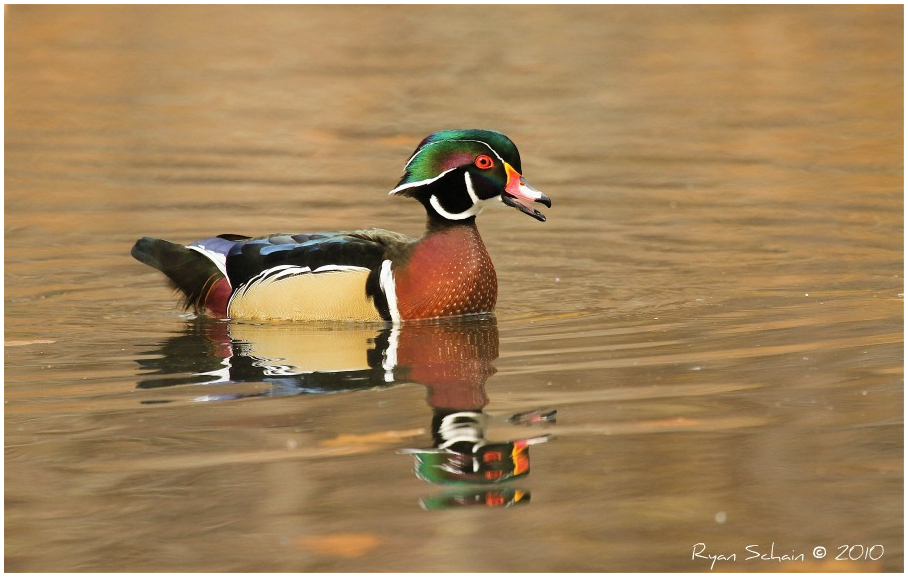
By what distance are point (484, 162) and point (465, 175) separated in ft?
0.49

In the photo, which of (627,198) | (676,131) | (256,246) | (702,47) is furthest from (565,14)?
(256,246)

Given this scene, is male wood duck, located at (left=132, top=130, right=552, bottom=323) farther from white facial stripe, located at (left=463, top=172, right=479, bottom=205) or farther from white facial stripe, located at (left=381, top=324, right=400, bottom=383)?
white facial stripe, located at (left=381, top=324, right=400, bottom=383)

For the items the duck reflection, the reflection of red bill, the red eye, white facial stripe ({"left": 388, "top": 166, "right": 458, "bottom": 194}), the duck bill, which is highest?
the red eye

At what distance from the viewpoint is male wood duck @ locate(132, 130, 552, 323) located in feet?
Result: 30.9

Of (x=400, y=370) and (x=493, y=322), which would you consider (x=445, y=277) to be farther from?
(x=400, y=370)

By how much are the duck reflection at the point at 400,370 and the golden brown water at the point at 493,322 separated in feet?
0.12

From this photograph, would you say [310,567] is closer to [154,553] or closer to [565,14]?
[154,553]

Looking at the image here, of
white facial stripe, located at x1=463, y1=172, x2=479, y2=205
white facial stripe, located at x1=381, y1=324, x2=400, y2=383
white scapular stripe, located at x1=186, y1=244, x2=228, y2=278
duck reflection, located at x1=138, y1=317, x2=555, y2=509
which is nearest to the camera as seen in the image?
duck reflection, located at x1=138, y1=317, x2=555, y2=509

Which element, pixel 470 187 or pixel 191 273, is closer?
pixel 470 187

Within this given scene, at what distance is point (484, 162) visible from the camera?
9445mm

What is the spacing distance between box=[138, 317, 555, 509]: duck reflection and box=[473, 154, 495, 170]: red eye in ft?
3.06

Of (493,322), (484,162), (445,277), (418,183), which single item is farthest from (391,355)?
(484,162)

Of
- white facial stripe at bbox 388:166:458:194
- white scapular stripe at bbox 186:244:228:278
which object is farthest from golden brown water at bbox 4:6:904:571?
white facial stripe at bbox 388:166:458:194

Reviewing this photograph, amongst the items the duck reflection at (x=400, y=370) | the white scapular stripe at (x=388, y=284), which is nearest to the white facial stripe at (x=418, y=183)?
the white scapular stripe at (x=388, y=284)
